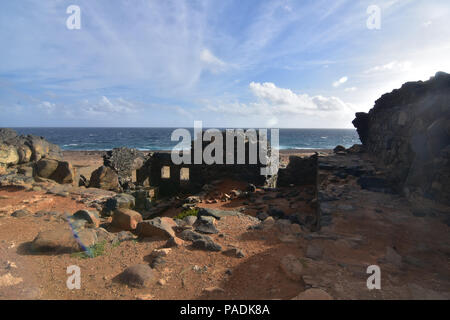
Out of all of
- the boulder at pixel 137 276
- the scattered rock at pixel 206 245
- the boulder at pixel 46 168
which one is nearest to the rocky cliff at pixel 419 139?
the scattered rock at pixel 206 245

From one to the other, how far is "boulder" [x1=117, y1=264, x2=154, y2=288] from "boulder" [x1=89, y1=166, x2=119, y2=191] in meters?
12.4

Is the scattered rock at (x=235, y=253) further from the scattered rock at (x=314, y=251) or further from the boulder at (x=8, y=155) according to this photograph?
the boulder at (x=8, y=155)

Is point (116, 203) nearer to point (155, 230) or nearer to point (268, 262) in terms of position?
point (155, 230)

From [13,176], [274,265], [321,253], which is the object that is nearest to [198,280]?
[274,265]

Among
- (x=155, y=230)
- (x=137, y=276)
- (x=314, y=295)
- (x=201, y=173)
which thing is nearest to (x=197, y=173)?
(x=201, y=173)

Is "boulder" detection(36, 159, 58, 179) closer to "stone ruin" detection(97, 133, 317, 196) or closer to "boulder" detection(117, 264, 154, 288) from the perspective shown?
"stone ruin" detection(97, 133, 317, 196)

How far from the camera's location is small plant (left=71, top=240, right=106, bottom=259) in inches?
177

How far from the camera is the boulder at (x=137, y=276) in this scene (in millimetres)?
3680

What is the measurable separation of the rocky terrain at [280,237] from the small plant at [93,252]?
0.02 meters

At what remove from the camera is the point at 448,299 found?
9.70ft

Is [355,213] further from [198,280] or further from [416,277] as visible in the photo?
[198,280]

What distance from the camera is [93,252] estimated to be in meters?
4.64

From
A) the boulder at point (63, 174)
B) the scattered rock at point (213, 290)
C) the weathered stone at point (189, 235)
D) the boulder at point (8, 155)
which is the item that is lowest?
the scattered rock at point (213, 290)
